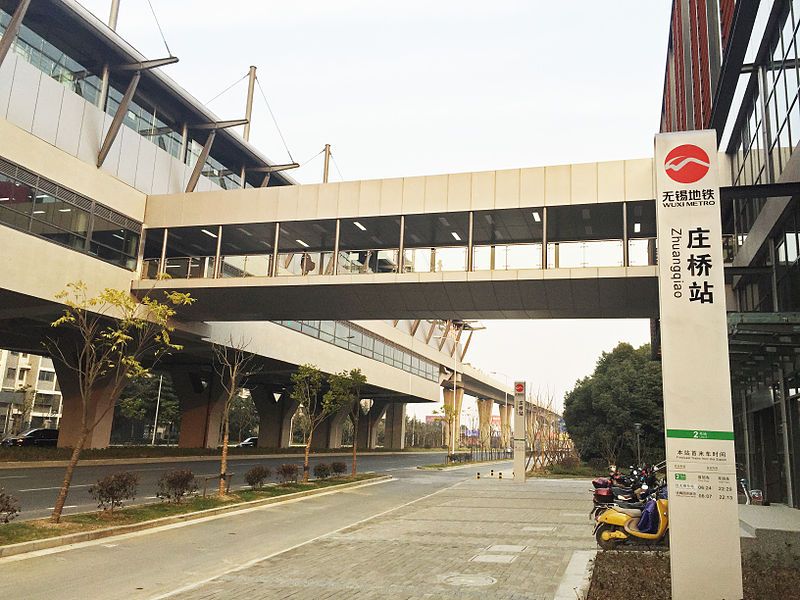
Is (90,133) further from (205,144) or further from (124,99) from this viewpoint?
(205,144)

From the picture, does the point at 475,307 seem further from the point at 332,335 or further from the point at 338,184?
the point at 332,335

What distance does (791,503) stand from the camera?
45.7 ft

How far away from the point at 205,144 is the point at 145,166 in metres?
3.55

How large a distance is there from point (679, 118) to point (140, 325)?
66.5 ft

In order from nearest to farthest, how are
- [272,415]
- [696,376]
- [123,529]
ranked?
[696,376] < [123,529] < [272,415]

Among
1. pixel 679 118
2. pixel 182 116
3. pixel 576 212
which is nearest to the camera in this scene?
pixel 576 212

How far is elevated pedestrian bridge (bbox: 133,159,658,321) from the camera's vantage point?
68.9ft

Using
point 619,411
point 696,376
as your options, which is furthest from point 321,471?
point 696,376

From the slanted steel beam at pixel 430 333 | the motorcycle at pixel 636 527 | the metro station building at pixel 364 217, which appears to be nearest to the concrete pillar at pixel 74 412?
the metro station building at pixel 364 217

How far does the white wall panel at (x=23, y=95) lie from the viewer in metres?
22.2

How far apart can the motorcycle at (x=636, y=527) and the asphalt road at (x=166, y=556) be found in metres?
2.93

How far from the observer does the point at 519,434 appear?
34.1 m

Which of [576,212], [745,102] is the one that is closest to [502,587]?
[745,102]

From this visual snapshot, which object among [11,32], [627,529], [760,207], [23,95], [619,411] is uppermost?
[11,32]
